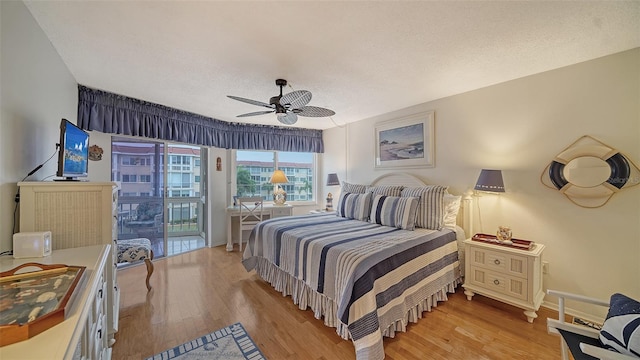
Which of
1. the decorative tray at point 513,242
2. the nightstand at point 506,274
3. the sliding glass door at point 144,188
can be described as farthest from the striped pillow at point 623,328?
→ the sliding glass door at point 144,188

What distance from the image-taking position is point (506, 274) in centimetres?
225

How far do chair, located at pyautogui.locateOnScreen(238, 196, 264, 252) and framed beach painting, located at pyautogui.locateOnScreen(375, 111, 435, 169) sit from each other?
2.21m

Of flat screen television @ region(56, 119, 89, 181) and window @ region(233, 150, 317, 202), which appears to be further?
window @ region(233, 150, 317, 202)

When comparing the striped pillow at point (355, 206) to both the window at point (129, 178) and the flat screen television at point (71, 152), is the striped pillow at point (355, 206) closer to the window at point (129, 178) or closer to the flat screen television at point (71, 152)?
the flat screen television at point (71, 152)

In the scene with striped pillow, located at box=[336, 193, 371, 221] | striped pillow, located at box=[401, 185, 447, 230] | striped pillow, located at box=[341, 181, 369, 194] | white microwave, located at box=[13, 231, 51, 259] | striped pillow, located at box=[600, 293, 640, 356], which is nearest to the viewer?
striped pillow, located at box=[600, 293, 640, 356]

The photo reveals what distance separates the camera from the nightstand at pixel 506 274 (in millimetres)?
2115

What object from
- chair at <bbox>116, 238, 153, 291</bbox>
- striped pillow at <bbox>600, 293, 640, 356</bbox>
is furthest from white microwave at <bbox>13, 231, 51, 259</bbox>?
striped pillow at <bbox>600, 293, 640, 356</bbox>

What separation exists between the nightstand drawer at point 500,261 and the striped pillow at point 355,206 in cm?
124

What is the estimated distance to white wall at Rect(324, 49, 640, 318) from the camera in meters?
1.99

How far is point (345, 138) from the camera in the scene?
4664 millimetres

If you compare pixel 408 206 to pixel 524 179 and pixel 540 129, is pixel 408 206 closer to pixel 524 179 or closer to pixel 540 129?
pixel 524 179

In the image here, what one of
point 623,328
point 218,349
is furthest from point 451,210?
point 218,349

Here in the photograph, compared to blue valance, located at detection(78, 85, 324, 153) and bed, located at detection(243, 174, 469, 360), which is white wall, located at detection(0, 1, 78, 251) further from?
bed, located at detection(243, 174, 469, 360)

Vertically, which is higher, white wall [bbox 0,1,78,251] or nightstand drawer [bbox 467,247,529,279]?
white wall [bbox 0,1,78,251]
